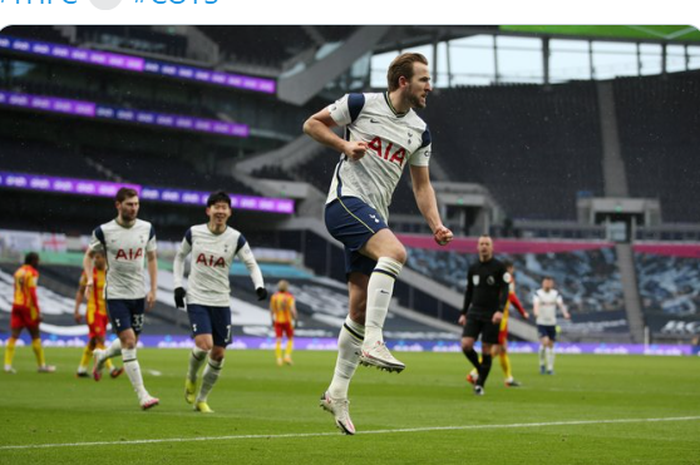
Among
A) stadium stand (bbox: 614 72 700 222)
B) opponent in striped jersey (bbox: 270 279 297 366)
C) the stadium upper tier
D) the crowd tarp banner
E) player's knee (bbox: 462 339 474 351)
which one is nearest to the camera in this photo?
player's knee (bbox: 462 339 474 351)

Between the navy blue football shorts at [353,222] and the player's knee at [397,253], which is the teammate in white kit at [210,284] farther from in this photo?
the player's knee at [397,253]

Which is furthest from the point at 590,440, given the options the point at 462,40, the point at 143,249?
the point at 462,40

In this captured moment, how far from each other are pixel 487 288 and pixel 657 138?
51.4 metres

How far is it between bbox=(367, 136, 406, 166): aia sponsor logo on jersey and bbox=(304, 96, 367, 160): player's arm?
9.4 inches

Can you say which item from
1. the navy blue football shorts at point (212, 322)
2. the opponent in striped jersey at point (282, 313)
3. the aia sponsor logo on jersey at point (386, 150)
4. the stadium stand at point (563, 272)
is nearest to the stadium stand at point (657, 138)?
the stadium stand at point (563, 272)

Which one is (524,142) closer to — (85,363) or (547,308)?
(547,308)

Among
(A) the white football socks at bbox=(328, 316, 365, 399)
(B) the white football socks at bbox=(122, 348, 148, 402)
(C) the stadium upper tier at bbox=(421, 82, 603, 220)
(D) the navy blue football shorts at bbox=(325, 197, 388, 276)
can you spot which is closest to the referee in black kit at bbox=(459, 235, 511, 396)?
(B) the white football socks at bbox=(122, 348, 148, 402)

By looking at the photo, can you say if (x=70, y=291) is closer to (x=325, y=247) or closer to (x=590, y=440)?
(x=325, y=247)

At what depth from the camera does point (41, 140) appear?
57344mm

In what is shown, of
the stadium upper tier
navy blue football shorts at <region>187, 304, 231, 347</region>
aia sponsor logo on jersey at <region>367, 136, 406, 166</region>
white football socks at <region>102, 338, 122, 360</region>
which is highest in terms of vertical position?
the stadium upper tier

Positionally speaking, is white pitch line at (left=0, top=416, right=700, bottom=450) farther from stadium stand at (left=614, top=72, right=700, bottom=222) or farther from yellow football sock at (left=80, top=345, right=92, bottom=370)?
stadium stand at (left=614, top=72, right=700, bottom=222)

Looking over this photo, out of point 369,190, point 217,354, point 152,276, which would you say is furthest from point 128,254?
point 369,190

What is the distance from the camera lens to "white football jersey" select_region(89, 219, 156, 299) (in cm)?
1338

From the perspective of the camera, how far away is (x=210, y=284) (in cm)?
1304
